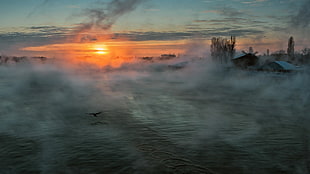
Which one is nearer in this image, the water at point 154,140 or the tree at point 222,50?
the water at point 154,140

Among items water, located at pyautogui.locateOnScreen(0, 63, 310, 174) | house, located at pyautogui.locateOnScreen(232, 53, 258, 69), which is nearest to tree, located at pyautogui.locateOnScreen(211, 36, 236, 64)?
house, located at pyautogui.locateOnScreen(232, 53, 258, 69)

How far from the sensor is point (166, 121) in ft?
47.8

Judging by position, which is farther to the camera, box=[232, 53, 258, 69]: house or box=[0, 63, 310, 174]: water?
box=[232, 53, 258, 69]: house

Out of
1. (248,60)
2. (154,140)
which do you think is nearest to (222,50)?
(248,60)

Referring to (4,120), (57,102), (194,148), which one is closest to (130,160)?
(194,148)

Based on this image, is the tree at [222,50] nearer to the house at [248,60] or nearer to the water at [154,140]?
the house at [248,60]

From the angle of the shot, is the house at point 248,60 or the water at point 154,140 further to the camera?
the house at point 248,60

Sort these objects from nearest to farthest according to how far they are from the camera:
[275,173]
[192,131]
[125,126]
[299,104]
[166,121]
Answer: [275,173], [192,131], [125,126], [166,121], [299,104]

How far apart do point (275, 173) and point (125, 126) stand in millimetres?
7184

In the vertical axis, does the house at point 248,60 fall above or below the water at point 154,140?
above

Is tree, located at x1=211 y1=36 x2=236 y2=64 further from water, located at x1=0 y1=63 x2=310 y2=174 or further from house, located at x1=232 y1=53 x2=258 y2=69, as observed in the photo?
water, located at x1=0 y1=63 x2=310 y2=174

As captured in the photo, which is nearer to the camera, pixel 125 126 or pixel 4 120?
pixel 125 126

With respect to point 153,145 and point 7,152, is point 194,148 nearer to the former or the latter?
point 153,145

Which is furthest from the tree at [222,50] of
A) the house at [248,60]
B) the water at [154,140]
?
the water at [154,140]
